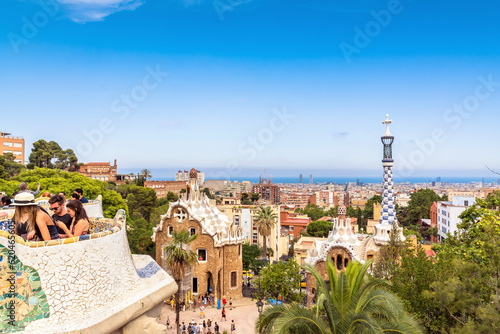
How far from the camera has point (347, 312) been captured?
9.34 metres

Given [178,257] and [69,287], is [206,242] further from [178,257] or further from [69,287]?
[69,287]

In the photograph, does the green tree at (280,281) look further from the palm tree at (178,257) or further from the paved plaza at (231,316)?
the palm tree at (178,257)

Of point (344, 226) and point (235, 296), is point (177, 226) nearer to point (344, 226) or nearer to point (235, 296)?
point (235, 296)

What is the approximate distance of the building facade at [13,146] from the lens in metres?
66.7

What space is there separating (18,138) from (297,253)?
192ft

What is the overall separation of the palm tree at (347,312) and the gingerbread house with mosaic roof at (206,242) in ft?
57.2

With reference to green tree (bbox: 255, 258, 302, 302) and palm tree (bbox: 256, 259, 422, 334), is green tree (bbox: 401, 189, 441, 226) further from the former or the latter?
palm tree (bbox: 256, 259, 422, 334)

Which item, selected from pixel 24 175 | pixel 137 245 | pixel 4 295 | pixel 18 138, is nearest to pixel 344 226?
pixel 137 245

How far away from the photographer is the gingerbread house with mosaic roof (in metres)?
27.2

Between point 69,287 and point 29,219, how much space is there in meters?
1.18

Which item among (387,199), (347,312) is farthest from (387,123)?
(347,312)

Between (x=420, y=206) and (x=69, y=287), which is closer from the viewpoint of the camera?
(x=69, y=287)

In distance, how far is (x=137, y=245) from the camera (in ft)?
107

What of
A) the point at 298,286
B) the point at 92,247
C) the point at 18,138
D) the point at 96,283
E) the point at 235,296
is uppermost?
the point at 18,138
